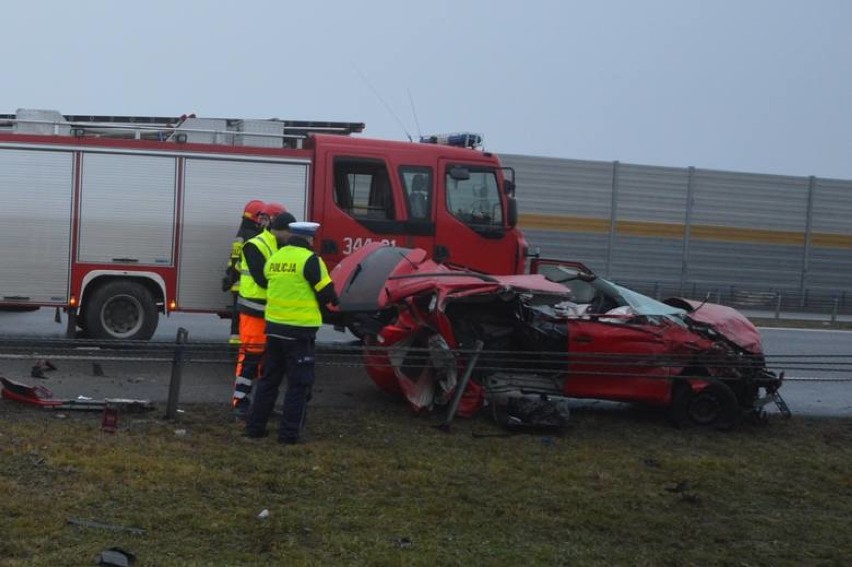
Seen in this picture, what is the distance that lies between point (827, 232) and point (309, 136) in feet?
66.2

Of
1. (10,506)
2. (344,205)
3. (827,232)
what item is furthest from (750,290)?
(10,506)

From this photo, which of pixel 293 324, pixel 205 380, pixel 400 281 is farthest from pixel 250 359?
pixel 205 380

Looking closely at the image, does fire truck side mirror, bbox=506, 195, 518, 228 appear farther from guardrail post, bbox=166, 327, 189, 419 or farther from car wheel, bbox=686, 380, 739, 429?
guardrail post, bbox=166, 327, 189, 419

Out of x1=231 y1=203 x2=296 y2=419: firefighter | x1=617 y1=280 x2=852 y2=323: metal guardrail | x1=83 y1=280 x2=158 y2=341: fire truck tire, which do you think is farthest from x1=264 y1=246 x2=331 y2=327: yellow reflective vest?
x1=617 y1=280 x2=852 y2=323: metal guardrail

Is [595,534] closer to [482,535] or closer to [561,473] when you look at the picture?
[482,535]

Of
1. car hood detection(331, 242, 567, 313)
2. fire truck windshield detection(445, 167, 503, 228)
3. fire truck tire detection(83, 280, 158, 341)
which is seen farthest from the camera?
fire truck windshield detection(445, 167, 503, 228)

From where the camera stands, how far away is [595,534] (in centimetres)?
682

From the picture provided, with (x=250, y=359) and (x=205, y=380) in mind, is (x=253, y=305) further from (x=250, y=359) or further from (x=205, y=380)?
(x=205, y=380)

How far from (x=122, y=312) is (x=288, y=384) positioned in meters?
5.19

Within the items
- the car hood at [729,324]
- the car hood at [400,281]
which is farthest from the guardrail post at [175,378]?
the car hood at [729,324]

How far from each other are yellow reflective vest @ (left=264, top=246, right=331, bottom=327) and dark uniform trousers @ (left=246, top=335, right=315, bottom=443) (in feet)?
0.53

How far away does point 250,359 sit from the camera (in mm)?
9359

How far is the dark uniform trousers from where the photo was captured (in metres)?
8.50

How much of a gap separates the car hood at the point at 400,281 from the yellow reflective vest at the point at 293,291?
1.43m
